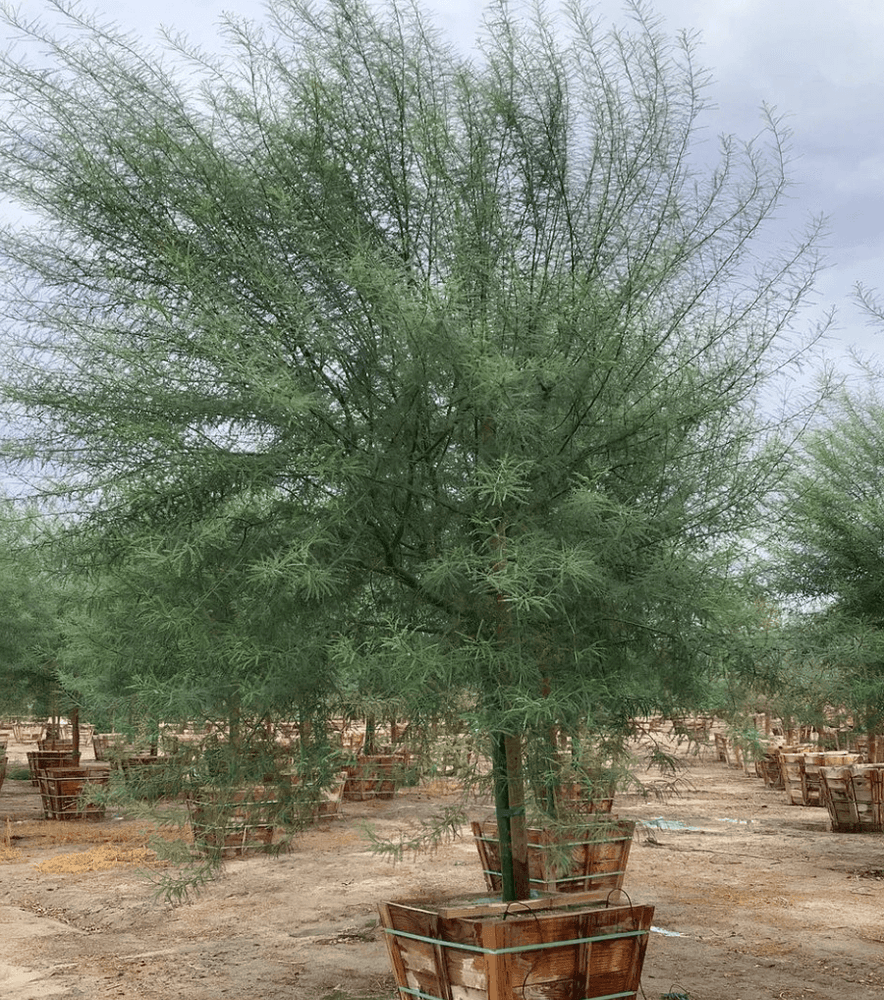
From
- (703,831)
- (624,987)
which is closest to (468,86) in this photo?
(624,987)

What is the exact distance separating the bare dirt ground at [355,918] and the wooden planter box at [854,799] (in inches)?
27.0

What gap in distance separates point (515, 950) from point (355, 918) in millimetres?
6427

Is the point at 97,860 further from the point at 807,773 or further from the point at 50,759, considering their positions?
the point at 807,773

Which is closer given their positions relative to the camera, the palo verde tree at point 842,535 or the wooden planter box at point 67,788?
the palo verde tree at point 842,535

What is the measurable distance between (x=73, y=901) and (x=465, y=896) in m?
7.26

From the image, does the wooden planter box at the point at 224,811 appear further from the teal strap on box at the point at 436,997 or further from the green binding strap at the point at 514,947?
the teal strap on box at the point at 436,997

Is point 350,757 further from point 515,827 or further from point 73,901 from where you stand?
point 73,901

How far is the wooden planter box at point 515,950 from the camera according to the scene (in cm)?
593

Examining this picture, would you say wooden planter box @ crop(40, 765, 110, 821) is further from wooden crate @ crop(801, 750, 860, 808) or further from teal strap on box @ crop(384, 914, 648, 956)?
teal strap on box @ crop(384, 914, 648, 956)

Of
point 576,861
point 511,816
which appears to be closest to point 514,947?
point 511,816

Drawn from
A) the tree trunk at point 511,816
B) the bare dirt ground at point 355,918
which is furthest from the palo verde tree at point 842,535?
the tree trunk at point 511,816

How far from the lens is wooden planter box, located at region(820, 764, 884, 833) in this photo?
733 inches

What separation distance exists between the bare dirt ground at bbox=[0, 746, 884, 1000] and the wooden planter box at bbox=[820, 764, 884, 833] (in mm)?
685

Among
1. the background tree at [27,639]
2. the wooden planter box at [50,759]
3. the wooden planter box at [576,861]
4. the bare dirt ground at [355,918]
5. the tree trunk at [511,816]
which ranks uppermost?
the background tree at [27,639]
